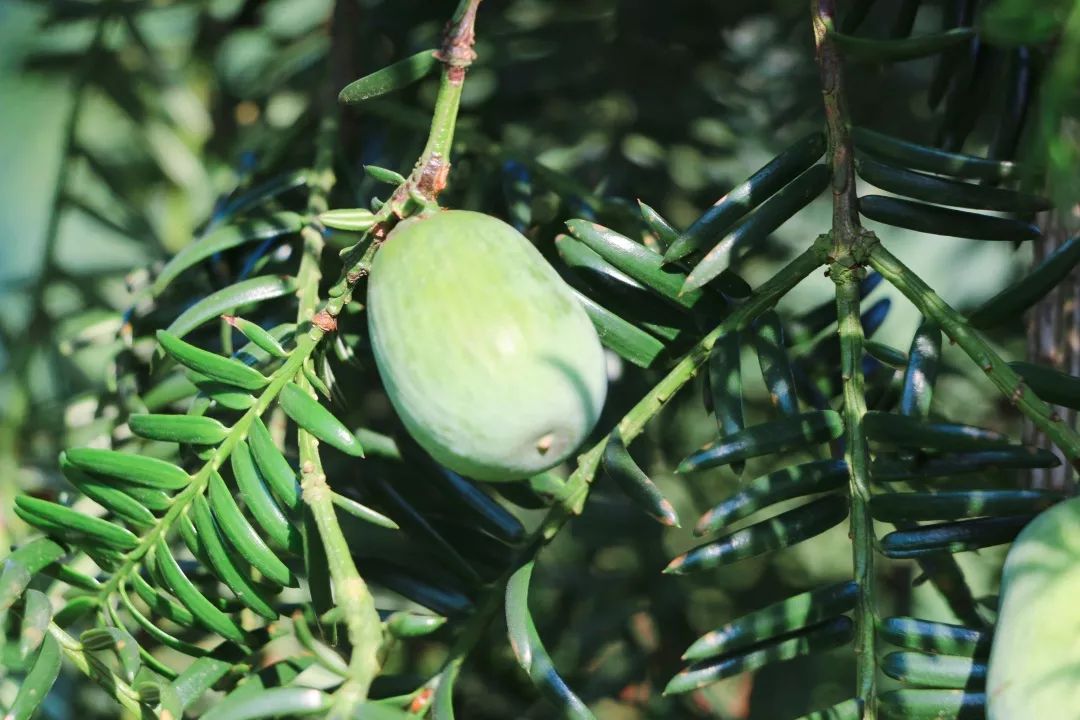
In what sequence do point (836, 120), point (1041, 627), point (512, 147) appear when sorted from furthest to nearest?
point (512, 147) < point (836, 120) < point (1041, 627)

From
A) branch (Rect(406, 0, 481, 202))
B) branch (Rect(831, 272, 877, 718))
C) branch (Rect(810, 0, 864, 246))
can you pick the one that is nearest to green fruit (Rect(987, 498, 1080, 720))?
branch (Rect(831, 272, 877, 718))

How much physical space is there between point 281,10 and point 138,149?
0.18 meters

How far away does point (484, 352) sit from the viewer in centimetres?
41

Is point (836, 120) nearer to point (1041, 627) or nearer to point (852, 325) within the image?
point (852, 325)

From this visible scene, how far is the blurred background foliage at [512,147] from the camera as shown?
82cm

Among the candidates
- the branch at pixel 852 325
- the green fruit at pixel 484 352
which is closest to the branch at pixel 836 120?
the branch at pixel 852 325

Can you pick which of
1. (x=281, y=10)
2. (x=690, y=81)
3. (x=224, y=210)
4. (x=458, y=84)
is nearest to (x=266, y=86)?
(x=281, y=10)

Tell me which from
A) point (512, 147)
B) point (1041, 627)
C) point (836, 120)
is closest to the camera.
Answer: point (1041, 627)

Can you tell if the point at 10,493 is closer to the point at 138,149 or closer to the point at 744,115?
the point at 138,149

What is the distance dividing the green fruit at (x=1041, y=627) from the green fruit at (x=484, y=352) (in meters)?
0.18

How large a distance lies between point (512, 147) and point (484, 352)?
39 cm

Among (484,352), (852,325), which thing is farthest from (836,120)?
(484,352)

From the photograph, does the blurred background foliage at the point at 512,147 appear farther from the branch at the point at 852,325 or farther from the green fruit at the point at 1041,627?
the green fruit at the point at 1041,627

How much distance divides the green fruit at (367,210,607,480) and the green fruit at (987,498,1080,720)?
183 mm
